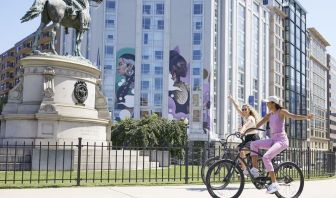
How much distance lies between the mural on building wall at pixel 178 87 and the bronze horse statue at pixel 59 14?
55280 millimetres

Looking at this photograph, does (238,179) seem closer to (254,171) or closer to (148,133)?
(254,171)

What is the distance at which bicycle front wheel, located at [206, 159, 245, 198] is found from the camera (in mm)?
9734

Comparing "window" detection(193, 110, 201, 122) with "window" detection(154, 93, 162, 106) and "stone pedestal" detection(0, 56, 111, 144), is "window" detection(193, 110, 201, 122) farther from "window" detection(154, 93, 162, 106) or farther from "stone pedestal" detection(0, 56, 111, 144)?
"stone pedestal" detection(0, 56, 111, 144)

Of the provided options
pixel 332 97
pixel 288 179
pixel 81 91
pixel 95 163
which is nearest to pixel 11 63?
pixel 332 97

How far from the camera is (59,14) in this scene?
21406mm

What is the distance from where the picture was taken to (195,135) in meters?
75.8

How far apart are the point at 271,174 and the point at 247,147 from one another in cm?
93

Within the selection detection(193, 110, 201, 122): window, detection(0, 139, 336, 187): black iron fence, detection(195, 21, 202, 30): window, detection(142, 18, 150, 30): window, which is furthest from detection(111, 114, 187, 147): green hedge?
detection(142, 18, 150, 30): window

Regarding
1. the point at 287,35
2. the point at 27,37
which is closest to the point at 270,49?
the point at 287,35

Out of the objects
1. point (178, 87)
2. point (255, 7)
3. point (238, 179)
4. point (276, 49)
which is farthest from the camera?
point (276, 49)

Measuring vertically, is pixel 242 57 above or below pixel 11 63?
below

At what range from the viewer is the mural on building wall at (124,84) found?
78.8 metres

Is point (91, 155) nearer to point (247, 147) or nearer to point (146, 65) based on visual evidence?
point (247, 147)

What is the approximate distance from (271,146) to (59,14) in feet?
46.3
